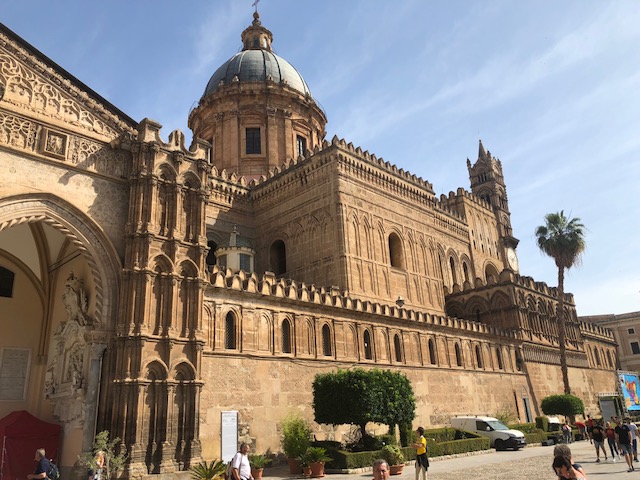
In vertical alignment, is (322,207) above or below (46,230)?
above

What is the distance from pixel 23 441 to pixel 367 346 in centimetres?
1379

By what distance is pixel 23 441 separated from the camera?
50.5ft

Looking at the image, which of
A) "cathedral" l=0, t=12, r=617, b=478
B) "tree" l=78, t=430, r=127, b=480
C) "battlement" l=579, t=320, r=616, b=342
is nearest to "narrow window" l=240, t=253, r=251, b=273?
"cathedral" l=0, t=12, r=617, b=478

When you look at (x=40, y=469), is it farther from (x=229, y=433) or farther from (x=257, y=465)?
(x=257, y=465)

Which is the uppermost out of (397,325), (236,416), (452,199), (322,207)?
(452,199)

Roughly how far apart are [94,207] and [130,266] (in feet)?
6.92

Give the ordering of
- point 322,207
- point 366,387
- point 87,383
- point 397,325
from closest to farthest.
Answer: point 87,383 < point 366,387 < point 397,325 < point 322,207

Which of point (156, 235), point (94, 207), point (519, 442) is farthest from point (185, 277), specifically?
point (519, 442)

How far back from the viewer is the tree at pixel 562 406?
29.7 meters

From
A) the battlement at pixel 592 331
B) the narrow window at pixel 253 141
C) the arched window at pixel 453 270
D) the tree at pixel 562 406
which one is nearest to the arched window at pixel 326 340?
the tree at pixel 562 406

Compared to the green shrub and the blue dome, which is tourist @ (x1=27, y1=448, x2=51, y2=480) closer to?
the green shrub

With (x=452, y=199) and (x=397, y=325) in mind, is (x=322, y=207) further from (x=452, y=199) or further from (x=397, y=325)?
(x=452, y=199)

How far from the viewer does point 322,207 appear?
28.5 m

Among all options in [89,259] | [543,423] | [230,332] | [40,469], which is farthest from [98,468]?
[543,423]
